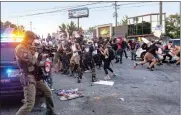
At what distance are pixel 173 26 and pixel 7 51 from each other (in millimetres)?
62244

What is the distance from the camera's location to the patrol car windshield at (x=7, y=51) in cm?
761

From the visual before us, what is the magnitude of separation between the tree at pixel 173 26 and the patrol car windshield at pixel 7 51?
194 feet

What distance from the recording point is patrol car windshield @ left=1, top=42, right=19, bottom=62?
7605 mm

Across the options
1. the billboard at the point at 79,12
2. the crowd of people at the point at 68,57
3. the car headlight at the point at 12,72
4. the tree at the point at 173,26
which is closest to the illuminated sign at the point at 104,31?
the tree at the point at 173,26

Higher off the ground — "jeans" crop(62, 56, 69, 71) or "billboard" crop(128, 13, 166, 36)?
"billboard" crop(128, 13, 166, 36)

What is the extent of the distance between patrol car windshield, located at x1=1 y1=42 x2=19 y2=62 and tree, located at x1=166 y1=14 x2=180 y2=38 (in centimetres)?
5906

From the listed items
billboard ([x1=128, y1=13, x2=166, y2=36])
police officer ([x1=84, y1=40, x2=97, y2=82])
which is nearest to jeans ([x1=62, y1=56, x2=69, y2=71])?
police officer ([x1=84, y1=40, x2=97, y2=82])

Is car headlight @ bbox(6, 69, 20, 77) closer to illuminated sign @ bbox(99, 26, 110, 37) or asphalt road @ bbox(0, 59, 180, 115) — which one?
asphalt road @ bbox(0, 59, 180, 115)

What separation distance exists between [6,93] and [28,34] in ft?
6.62

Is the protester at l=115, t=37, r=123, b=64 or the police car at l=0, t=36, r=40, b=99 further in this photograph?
the protester at l=115, t=37, r=123, b=64

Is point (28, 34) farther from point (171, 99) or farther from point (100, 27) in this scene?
point (100, 27)

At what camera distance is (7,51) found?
7844 mm

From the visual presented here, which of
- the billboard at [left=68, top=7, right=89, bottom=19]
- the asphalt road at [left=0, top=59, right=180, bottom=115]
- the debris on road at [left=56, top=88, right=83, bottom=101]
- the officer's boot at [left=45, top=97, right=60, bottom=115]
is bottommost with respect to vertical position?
the asphalt road at [left=0, top=59, right=180, bottom=115]

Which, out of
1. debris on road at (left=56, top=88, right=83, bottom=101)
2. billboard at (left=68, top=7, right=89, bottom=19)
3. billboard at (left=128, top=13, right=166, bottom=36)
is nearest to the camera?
debris on road at (left=56, top=88, right=83, bottom=101)
